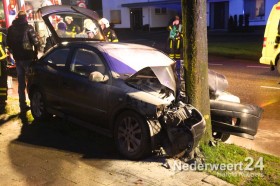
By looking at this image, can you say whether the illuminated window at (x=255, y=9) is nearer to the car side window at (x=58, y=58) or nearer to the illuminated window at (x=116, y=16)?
the illuminated window at (x=116, y=16)

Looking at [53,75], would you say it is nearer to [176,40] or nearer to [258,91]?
[258,91]

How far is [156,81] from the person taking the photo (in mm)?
5469

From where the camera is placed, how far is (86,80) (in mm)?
5844

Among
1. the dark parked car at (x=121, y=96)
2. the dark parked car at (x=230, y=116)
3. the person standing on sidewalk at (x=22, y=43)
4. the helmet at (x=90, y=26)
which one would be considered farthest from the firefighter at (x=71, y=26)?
the dark parked car at (x=230, y=116)

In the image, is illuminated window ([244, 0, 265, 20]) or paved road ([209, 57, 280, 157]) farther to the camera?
illuminated window ([244, 0, 265, 20])

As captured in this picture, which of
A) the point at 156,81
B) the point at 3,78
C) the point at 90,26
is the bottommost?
the point at 3,78

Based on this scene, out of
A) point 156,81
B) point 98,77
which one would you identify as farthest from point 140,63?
point 98,77

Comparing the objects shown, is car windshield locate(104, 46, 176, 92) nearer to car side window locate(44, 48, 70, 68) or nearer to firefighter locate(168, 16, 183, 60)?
car side window locate(44, 48, 70, 68)

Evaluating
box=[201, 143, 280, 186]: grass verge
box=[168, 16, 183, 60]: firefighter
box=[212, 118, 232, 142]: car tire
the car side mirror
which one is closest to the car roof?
the car side mirror

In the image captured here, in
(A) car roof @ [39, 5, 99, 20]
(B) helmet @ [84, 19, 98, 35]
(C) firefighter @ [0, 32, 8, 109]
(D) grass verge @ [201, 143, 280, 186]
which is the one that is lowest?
(D) grass verge @ [201, 143, 280, 186]

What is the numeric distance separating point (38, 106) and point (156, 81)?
267 centimetres

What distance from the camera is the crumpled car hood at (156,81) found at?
516 cm

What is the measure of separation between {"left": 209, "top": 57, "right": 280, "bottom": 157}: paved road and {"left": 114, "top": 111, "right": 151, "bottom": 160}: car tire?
1.86 m

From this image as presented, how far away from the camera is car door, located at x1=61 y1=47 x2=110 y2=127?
5578mm
